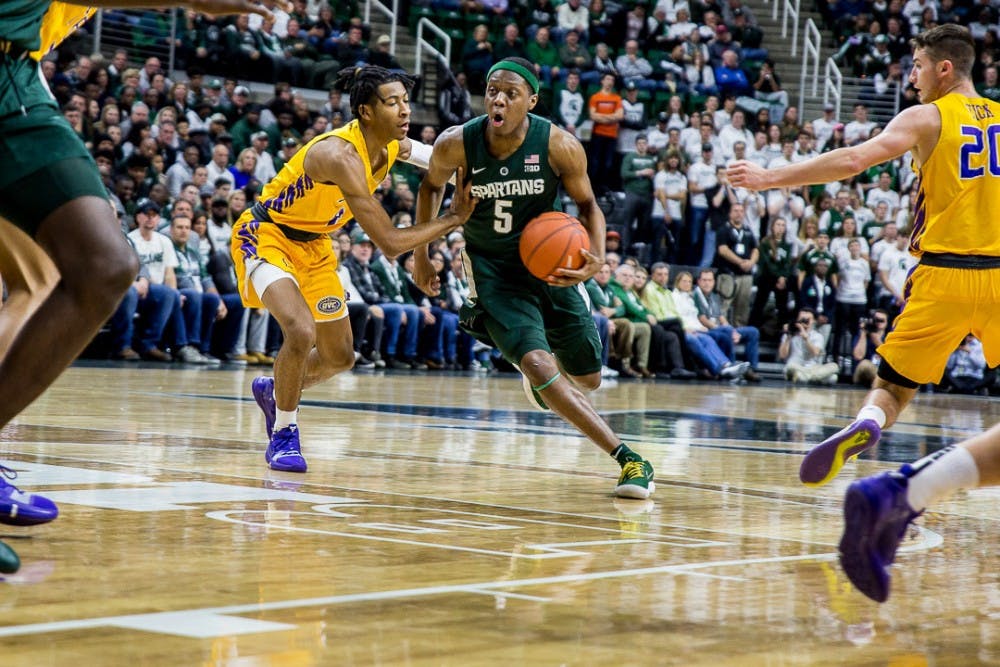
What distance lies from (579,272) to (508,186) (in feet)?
1.81

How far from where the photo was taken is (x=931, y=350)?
5.72 meters

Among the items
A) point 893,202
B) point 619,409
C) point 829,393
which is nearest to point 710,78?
point 893,202

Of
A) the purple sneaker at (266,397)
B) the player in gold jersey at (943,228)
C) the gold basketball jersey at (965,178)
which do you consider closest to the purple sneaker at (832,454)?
the player in gold jersey at (943,228)

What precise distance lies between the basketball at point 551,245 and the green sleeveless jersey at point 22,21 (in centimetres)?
286

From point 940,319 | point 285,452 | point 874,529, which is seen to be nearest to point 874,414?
point 940,319

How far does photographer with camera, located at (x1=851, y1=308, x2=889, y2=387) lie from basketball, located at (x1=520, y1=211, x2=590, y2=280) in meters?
12.9

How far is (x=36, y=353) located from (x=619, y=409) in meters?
7.97

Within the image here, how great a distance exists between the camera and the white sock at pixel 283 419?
20.3 ft

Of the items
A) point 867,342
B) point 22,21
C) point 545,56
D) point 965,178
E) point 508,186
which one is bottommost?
point 867,342

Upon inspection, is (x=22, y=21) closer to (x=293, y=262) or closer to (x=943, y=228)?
(x=293, y=262)

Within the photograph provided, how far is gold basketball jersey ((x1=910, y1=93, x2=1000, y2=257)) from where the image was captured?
558 centimetres

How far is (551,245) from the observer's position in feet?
19.9

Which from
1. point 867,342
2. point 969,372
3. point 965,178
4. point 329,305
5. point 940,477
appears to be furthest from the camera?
point 867,342

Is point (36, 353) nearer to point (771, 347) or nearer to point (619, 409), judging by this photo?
point (619, 409)
